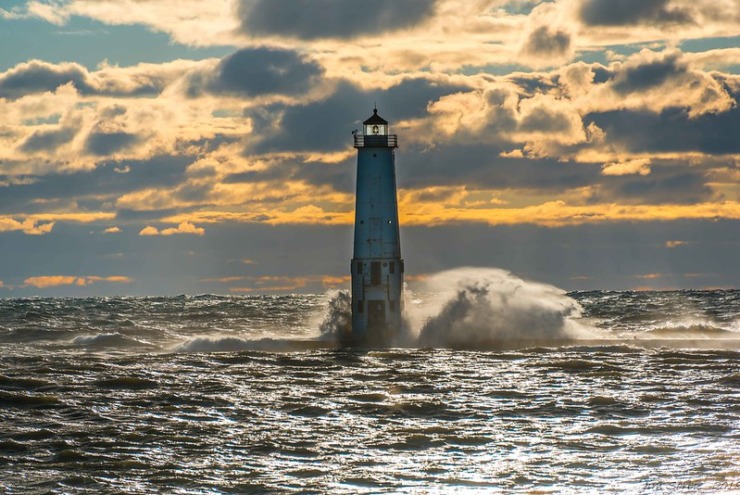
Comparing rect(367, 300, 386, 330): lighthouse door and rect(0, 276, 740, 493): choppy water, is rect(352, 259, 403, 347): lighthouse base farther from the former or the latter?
rect(0, 276, 740, 493): choppy water

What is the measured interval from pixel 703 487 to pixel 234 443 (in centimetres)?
1021

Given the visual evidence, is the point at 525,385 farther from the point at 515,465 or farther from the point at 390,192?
the point at 390,192

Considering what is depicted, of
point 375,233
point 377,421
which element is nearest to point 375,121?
point 375,233

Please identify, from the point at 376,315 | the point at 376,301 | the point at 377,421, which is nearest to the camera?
the point at 377,421

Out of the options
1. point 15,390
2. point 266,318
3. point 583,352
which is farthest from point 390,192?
point 266,318

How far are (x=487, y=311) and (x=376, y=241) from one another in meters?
10.2

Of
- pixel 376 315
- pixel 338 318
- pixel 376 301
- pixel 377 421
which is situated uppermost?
pixel 376 301

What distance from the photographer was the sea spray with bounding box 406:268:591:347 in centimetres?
5197

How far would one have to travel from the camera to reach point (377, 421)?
25859 mm

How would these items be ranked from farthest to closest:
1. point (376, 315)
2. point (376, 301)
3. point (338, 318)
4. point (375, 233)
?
point (338, 318), point (376, 315), point (376, 301), point (375, 233)

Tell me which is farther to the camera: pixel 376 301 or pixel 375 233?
pixel 376 301

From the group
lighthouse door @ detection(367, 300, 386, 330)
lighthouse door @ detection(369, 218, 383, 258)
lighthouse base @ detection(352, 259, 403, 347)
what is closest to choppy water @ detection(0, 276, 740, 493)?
lighthouse base @ detection(352, 259, 403, 347)

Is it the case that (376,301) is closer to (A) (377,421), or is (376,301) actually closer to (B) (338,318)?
(B) (338,318)

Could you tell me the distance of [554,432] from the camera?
78.3 feet
